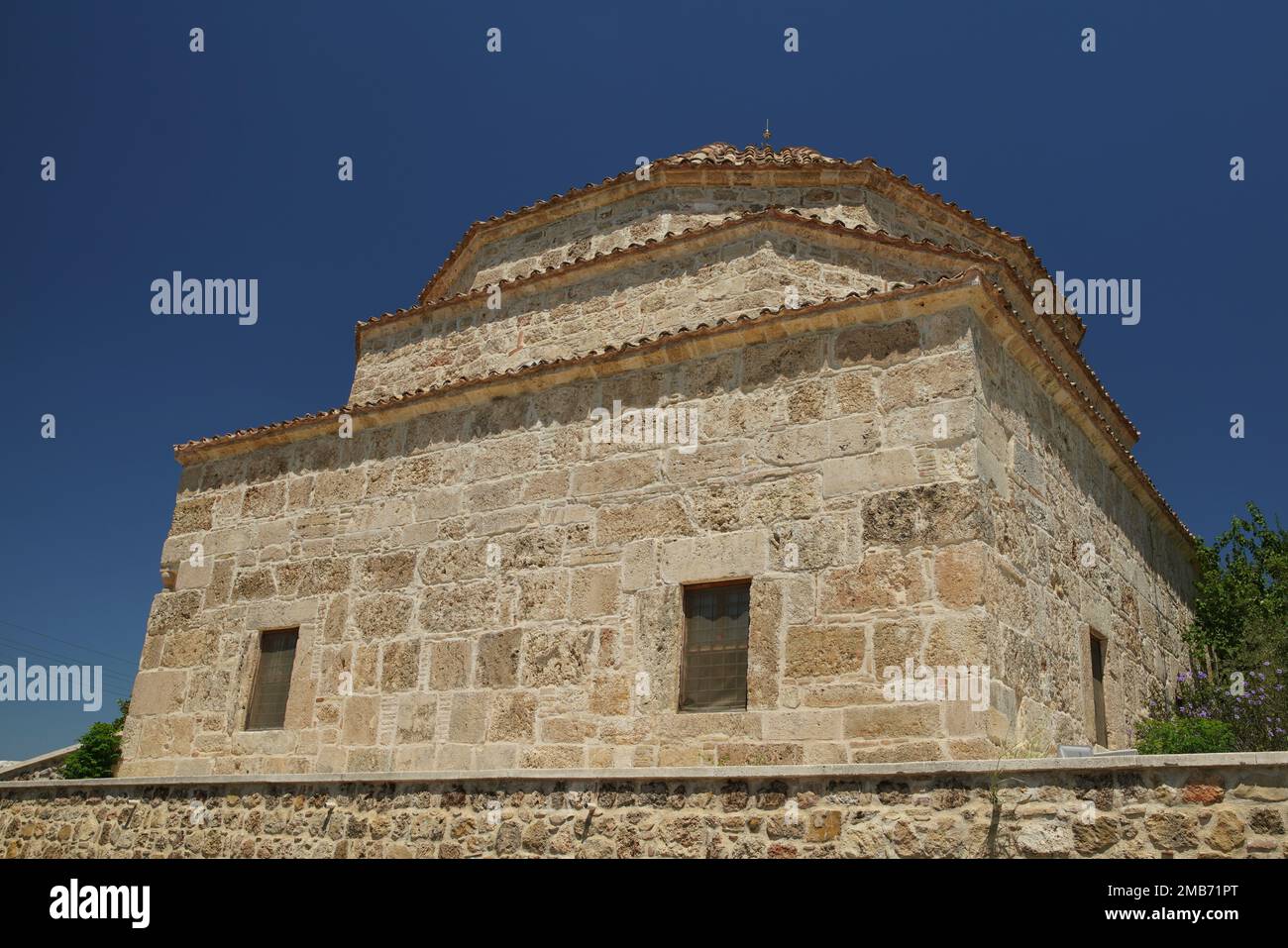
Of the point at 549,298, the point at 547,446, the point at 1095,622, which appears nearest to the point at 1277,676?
the point at 1095,622

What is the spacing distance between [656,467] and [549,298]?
149 inches

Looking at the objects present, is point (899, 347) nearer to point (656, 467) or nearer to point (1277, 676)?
point (656, 467)

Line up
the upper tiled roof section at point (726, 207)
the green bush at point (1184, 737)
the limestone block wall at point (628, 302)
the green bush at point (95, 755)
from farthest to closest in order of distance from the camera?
the green bush at point (95, 755), the upper tiled roof section at point (726, 207), the limestone block wall at point (628, 302), the green bush at point (1184, 737)

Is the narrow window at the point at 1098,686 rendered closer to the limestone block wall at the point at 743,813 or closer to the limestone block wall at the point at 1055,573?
the limestone block wall at the point at 1055,573

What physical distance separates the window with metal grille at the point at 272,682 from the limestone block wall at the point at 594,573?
128 mm

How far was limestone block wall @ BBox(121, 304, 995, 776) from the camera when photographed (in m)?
6.73

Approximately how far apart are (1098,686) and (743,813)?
4.37 m

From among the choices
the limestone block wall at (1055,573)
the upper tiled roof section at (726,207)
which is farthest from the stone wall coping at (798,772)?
the upper tiled roof section at (726,207)

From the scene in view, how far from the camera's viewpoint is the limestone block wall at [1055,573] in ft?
22.2

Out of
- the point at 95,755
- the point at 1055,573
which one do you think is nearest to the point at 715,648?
the point at 1055,573

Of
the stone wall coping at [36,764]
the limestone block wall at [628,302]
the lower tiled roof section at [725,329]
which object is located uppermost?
the limestone block wall at [628,302]

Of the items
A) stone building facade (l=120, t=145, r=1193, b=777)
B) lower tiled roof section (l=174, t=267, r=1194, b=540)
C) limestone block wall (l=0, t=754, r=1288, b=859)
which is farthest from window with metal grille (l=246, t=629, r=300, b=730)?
lower tiled roof section (l=174, t=267, r=1194, b=540)

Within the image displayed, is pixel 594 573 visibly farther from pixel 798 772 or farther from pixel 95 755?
pixel 95 755

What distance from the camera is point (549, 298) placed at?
11.0 m
